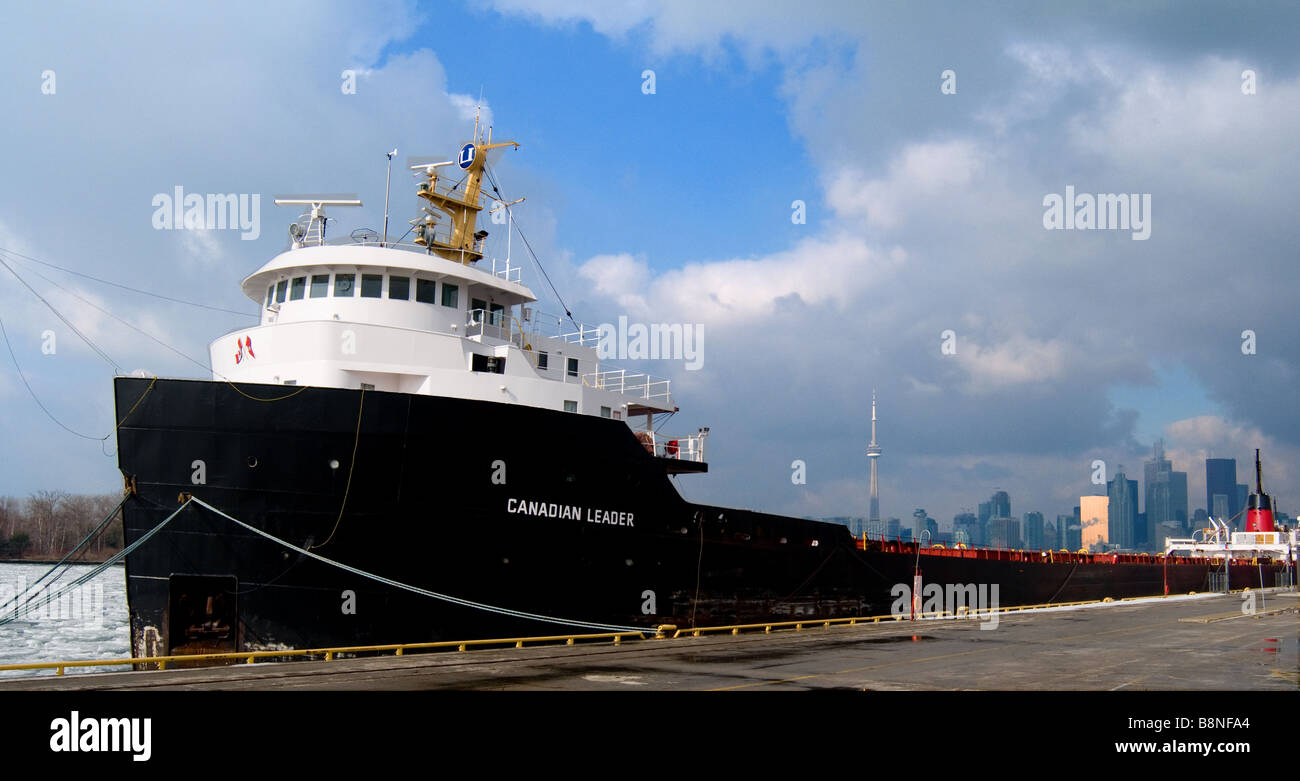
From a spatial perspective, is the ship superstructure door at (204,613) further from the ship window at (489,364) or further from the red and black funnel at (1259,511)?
the red and black funnel at (1259,511)

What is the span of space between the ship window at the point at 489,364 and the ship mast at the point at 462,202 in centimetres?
389

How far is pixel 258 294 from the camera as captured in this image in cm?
2012

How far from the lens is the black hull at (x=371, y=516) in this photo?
48.2 ft

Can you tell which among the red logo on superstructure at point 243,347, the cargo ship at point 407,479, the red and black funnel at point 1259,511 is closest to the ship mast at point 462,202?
the cargo ship at point 407,479

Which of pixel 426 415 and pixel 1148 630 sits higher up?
pixel 426 415

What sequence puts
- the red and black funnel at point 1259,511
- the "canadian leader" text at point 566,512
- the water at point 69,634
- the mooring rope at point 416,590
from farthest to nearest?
1. the red and black funnel at point 1259,511
2. the water at point 69,634
3. the "canadian leader" text at point 566,512
4. the mooring rope at point 416,590

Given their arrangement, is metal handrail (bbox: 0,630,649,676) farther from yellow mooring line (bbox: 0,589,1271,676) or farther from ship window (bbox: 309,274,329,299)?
ship window (bbox: 309,274,329,299)

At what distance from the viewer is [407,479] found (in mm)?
15547

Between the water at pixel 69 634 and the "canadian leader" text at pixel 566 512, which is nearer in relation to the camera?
the "canadian leader" text at pixel 566 512
